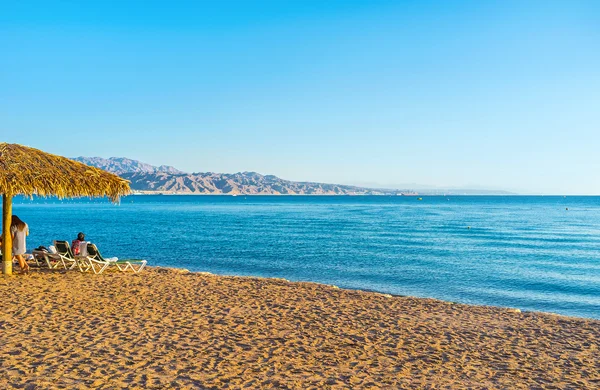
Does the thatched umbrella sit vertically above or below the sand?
above

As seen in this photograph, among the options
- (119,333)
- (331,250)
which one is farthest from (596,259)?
(119,333)

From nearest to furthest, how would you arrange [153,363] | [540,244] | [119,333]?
1. [153,363]
2. [119,333]
3. [540,244]

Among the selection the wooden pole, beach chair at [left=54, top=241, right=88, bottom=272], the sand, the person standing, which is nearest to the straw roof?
the wooden pole

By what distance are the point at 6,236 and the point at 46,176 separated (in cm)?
210

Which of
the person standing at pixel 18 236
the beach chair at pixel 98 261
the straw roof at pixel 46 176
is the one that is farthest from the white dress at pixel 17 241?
the beach chair at pixel 98 261

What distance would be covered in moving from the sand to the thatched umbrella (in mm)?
1913

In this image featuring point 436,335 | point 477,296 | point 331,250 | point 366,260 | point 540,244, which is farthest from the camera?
point 540,244

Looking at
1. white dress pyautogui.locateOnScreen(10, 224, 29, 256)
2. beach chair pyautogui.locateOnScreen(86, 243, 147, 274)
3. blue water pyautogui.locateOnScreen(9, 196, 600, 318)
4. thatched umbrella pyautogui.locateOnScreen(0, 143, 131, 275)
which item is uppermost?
thatched umbrella pyautogui.locateOnScreen(0, 143, 131, 275)

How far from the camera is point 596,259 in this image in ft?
81.6

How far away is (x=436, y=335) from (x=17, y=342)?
673 cm

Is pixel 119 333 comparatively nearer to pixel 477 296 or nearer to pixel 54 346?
pixel 54 346

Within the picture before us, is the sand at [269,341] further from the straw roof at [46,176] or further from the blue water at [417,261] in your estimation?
the blue water at [417,261]

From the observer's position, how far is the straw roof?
1107 cm

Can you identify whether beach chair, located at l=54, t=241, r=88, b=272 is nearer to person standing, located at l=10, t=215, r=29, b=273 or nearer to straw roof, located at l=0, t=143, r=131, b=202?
person standing, located at l=10, t=215, r=29, b=273
